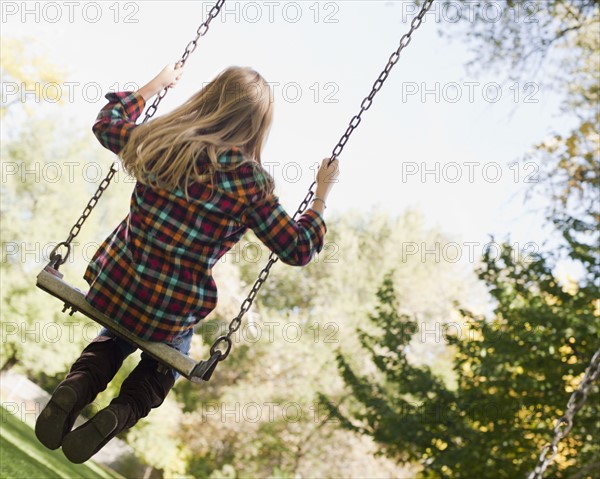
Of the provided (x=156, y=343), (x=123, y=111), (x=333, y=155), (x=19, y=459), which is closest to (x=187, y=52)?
(x=123, y=111)

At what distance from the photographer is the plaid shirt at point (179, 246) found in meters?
2.77

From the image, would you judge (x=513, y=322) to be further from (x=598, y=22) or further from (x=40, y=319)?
(x=40, y=319)

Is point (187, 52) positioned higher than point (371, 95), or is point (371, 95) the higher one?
point (371, 95)

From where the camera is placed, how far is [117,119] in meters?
3.08

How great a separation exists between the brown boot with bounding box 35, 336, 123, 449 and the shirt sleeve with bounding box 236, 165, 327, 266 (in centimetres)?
81

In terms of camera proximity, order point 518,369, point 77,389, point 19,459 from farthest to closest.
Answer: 1. point 19,459
2. point 518,369
3. point 77,389

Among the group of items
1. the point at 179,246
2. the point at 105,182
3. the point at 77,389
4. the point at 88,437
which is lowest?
the point at 88,437

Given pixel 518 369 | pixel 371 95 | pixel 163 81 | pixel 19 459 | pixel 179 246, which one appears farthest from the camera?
pixel 19 459

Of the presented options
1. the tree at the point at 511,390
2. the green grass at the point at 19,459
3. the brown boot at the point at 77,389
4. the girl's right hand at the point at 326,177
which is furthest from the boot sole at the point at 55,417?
the tree at the point at 511,390

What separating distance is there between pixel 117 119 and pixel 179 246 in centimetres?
64

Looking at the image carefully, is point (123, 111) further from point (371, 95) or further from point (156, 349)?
point (371, 95)

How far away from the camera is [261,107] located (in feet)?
9.55

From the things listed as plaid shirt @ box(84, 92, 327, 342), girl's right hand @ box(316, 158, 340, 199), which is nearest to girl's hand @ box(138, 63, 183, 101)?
plaid shirt @ box(84, 92, 327, 342)

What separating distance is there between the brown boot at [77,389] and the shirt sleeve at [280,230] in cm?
81
